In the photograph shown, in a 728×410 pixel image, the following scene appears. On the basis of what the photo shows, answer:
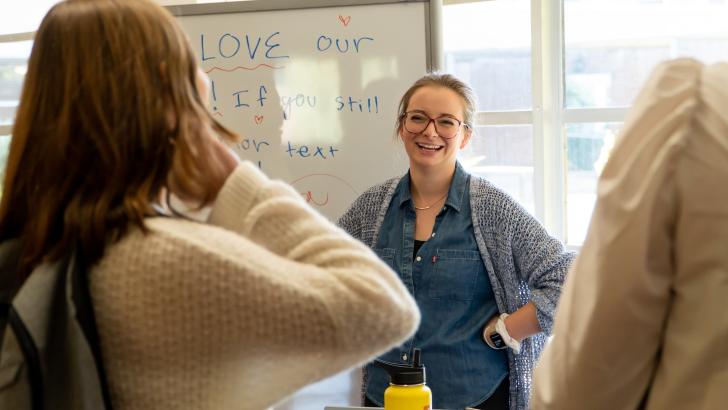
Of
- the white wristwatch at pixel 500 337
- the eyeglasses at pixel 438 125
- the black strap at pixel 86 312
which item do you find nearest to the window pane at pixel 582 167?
the eyeglasses at pixel 438 125

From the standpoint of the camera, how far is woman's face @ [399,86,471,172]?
2.50 m

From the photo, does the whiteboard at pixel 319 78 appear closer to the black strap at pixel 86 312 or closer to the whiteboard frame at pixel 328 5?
the whiteboard frame at pixel 328 5

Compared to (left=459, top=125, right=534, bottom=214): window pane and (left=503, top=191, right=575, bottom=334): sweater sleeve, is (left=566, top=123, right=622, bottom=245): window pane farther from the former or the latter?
(left=503, top=191, right=575, bottom=334): sweater sleeve

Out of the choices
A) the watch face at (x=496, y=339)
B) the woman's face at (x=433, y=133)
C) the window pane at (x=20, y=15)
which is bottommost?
the watch face at (x=496, y=339)

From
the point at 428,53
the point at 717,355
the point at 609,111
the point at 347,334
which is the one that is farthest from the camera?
the point at 609,111

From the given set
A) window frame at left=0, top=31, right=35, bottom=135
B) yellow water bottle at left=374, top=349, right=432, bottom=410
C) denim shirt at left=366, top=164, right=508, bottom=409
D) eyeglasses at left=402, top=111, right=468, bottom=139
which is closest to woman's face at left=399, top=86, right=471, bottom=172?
eyeglasses at left=402, top=111, right=468, bottom=139

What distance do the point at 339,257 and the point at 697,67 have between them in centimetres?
42

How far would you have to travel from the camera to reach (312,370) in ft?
3.26

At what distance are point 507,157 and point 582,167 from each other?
0.27 meters

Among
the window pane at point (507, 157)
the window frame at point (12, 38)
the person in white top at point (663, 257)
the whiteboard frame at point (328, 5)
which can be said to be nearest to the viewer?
the person in white top at point (663, 257)

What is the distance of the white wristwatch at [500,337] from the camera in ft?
7.71

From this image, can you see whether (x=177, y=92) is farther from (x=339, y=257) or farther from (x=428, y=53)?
(x=428, y=53)

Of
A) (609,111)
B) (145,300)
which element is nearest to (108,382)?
(145,300)

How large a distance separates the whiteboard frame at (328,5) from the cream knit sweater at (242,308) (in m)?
1.82
